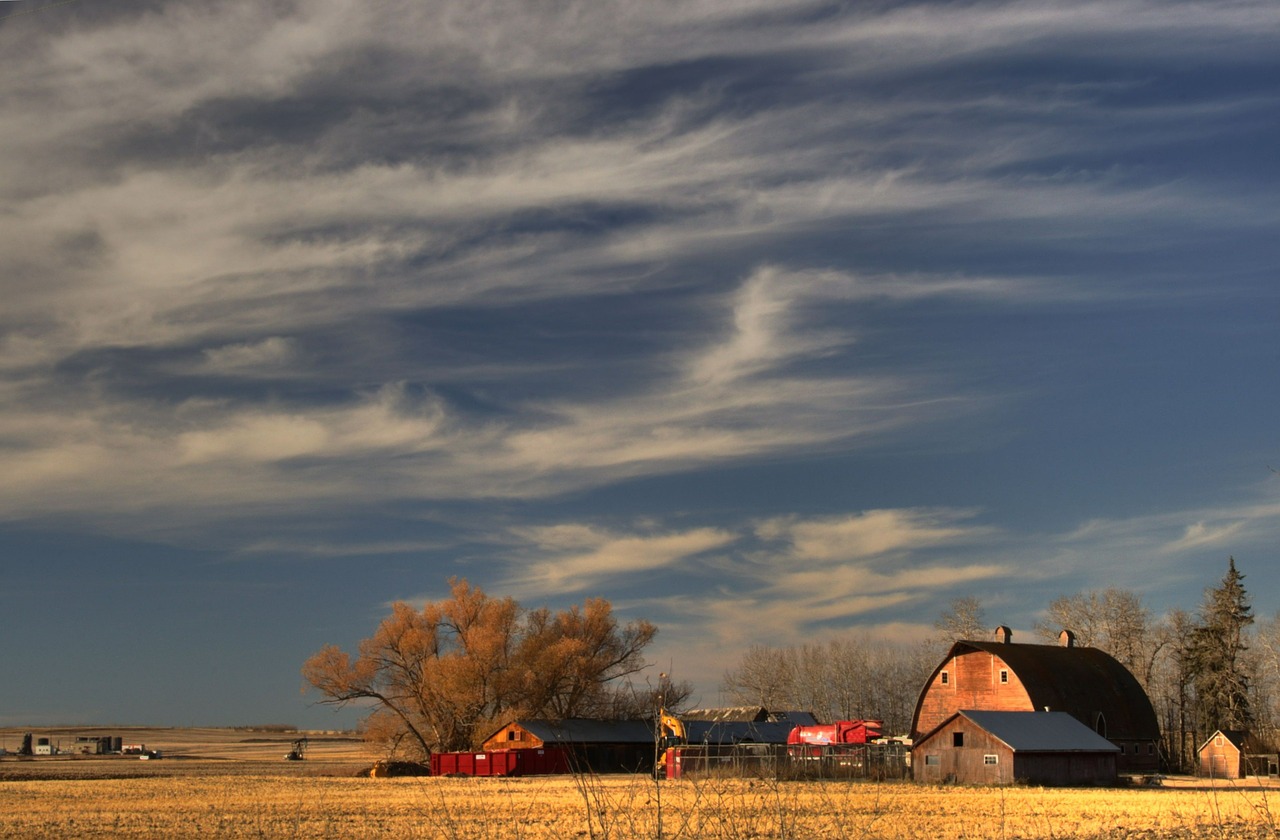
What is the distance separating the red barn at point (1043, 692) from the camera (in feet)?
245

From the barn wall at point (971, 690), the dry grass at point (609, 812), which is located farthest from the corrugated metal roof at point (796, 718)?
the dry grass at point (609, 812)

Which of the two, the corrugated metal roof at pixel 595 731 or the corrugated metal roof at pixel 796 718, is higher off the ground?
the corrugated metal roof at pixel 796 718

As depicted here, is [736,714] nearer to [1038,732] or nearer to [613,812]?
[1038,732]

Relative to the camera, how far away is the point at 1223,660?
88938mm

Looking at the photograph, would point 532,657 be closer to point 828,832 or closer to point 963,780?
point 963,780

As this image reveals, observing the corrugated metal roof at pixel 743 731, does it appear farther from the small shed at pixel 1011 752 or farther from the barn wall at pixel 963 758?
the small shed at pixel 1011 752

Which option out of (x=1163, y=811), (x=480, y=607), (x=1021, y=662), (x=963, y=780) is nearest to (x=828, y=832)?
Result: (x=1163, y=811)

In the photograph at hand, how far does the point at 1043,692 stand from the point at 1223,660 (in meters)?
23.8

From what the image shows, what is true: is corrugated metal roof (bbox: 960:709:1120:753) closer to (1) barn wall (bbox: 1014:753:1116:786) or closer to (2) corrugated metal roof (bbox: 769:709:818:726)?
(1) barn wall (bbox: 1014:753:1116:786)

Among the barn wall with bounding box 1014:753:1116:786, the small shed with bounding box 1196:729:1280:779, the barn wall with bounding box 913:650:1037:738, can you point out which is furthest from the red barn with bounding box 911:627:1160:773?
the barn wall with bounding box 1014:753:1116:786

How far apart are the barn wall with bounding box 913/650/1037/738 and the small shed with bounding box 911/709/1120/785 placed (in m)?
9.15

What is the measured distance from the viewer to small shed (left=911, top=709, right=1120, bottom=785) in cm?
5931

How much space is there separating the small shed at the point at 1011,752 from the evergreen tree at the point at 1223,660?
2959cm

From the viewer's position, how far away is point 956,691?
77375 mm
